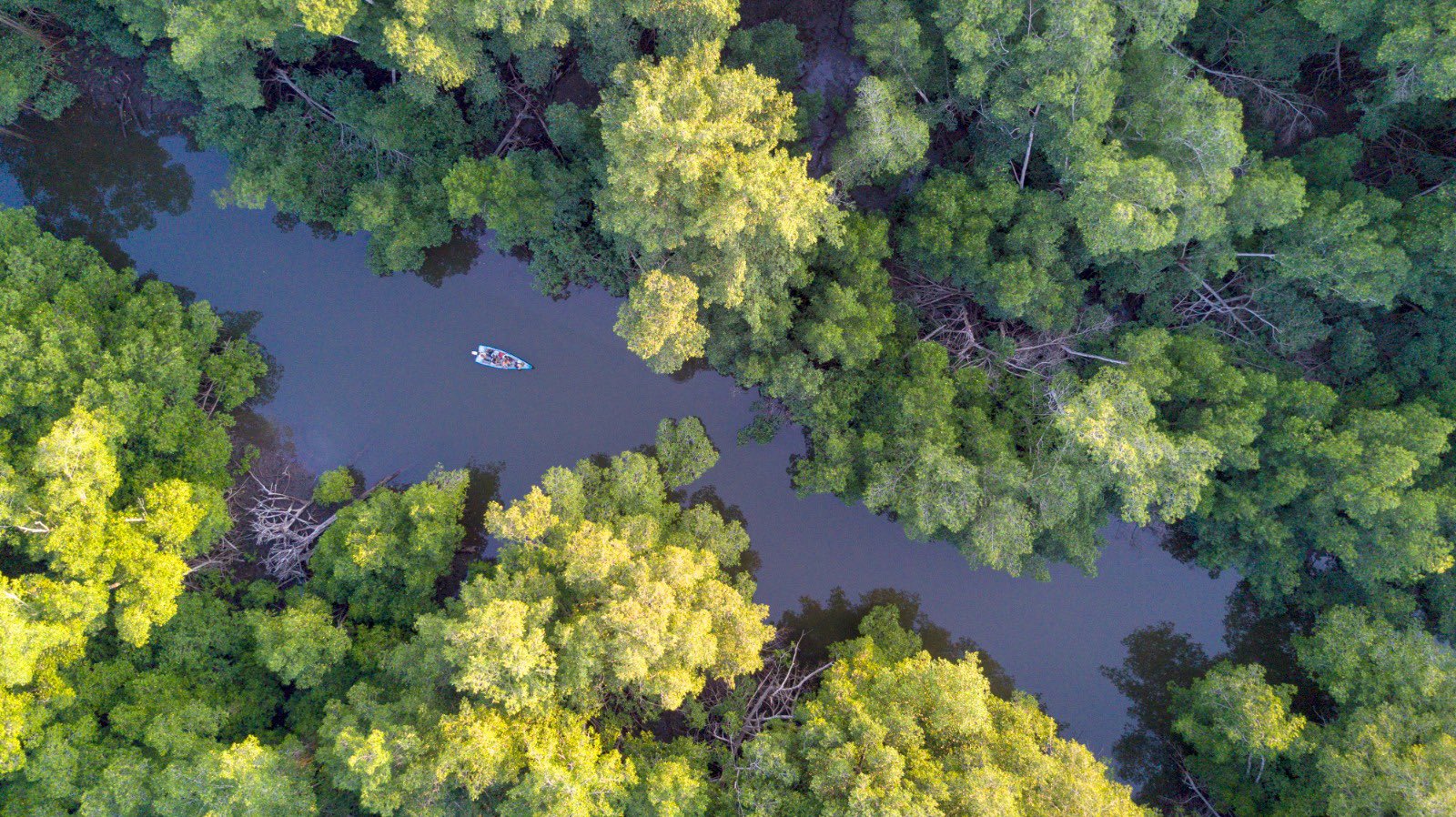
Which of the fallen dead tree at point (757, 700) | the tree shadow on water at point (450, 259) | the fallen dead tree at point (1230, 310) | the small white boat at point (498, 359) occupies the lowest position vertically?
the fallen dead tree at point (757, 700)

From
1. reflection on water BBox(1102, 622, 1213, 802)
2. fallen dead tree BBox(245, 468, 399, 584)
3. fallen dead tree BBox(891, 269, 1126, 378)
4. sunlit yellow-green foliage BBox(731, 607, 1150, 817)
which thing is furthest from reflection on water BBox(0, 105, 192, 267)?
reflection on water BBox(1102, 622, 1213, 802)

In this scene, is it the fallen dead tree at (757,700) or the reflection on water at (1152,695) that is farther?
the reflection on water at (1152,695)

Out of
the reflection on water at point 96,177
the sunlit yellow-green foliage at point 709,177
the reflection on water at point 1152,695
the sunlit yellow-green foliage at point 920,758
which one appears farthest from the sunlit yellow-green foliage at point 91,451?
the reflection on water at point 1152,695

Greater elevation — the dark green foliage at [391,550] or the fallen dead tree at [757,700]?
the dark green foliage at [391,550]

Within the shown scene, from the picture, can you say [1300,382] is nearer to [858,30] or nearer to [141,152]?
[858,30]

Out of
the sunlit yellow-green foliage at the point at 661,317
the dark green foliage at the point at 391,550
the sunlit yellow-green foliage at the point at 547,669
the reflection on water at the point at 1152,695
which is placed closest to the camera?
the sunlit yellow-green foliage at the point at 547,669

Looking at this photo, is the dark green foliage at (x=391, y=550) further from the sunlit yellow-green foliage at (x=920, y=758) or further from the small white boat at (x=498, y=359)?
the sunlit yellow-green foliage at (x=920, y=758)

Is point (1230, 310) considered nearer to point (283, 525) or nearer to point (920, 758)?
point (920, 758)
